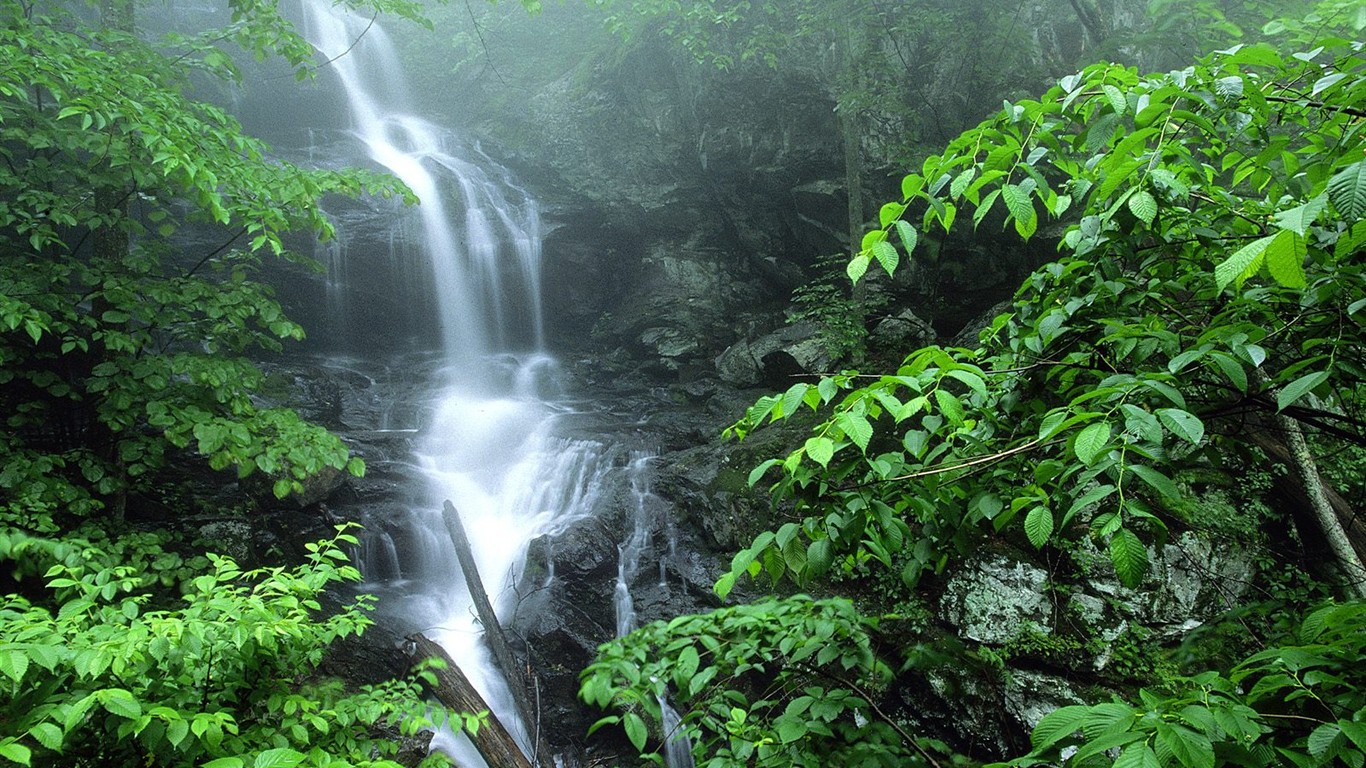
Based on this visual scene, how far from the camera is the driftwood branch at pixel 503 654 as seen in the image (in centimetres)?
548

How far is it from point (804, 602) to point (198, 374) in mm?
4668

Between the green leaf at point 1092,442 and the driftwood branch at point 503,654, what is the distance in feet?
16.4

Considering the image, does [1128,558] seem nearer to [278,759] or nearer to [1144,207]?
[1144,207]

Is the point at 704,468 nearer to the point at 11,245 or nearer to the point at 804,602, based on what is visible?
the point at 804,602

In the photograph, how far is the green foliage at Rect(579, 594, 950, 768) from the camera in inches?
67.5

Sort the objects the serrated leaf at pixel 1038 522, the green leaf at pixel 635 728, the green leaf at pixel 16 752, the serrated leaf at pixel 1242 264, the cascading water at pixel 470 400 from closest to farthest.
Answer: the serrated leaf at pixel 1242 264 < the serrated leaf at pixel 1038 522 < the green leaf at pixel 16 752 < the green leaf at pixel 635 728 < the cascading water at pixel 470 400

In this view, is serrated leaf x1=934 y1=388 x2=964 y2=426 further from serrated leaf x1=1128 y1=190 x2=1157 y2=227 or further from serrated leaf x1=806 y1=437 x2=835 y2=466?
serrated leaf x1=1128 y1=190 x2=1157 y2=227

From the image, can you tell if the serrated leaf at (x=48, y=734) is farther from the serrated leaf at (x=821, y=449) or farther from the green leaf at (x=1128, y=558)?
the green leaf at (x=1128, y=558)

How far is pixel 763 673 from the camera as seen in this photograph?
188 cm

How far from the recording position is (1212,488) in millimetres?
5062

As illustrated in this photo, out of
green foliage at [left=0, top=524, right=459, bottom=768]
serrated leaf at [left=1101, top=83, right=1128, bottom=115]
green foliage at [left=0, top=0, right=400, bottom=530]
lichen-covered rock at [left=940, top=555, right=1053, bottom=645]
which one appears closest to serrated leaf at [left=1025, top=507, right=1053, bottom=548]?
serrated leaf at [left=1101, top=83, right=1128, bottom=115]

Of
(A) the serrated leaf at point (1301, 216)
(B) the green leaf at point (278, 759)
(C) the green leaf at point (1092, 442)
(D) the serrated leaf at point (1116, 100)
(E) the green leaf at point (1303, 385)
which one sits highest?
(D) the serrated leaf at point (1116, 100)

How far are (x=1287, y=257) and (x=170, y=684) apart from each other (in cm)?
300

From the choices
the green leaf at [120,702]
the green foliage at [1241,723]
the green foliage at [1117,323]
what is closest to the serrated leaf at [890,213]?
the green foliage at [1117,323]
